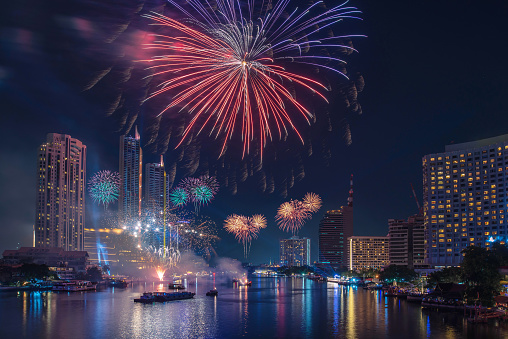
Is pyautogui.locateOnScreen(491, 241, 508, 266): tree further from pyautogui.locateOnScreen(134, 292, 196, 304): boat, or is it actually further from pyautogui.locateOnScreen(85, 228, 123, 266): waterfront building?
pyautogui.locateOnScreen(85, 228, 123, 266): waterfront building

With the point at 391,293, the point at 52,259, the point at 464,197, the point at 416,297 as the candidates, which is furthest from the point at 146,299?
the point at 464,197

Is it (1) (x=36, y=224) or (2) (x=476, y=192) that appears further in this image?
(1) (x=36, y=224)

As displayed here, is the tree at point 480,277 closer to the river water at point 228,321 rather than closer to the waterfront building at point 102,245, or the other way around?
the river water at point 228,321

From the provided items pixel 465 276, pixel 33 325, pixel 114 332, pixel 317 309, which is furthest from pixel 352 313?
pixel 33 325

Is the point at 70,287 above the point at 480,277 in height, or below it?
below

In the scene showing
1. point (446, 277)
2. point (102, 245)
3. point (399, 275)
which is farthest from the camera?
point (102, 245)

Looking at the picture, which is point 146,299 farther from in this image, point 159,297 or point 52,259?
point 52,259

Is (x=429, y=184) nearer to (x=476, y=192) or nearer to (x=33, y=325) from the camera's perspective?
(x=476, y=192)

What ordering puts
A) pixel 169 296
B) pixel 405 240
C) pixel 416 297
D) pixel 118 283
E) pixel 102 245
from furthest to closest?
pixel 405 240
pixel 102 245
pixel 118 283
pixel 416 297
pixel 169 296
